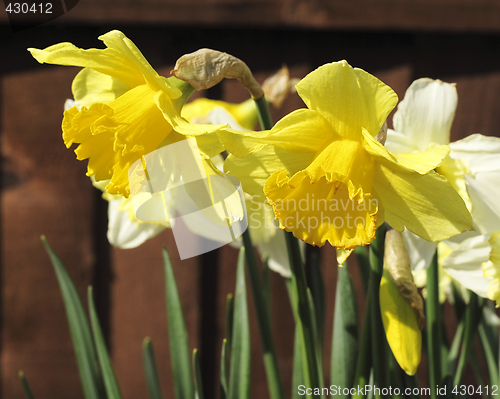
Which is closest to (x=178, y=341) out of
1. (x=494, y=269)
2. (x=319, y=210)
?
(x=319, y=210)

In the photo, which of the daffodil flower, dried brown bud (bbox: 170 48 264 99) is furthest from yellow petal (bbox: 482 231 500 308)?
dried brown bud (bbox: 170 48 264 99)

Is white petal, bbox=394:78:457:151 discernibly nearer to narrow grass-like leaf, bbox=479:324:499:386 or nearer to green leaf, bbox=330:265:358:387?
green leaf, bbox=330:265:358:387

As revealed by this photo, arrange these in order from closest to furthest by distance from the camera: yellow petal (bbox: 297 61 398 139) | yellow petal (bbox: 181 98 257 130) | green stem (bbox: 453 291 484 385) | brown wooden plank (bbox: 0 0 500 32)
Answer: yellow petal (bbox: 297 61 398 139), green stem (bbox: 453 291 484 385), yellow petal (bbox: 181 98 257 130), brown wooden plank (bbox: 0 0 500 32)

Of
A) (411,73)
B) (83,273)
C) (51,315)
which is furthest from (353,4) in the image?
(51,315)

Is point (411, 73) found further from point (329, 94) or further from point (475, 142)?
point (329, 94)

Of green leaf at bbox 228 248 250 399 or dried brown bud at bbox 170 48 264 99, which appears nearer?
dried brown bud at bbox 170 48 264 99

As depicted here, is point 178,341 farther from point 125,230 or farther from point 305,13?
point 305,13

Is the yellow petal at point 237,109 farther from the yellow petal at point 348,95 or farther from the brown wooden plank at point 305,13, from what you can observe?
the brown wooden plank at point 305,13
